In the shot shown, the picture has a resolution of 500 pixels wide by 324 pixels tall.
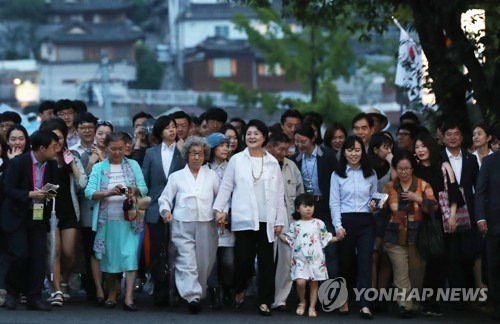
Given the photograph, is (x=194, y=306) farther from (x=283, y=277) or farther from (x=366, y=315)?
(x=366, y=315)

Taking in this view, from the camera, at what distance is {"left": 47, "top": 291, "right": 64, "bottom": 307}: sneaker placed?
11742mm

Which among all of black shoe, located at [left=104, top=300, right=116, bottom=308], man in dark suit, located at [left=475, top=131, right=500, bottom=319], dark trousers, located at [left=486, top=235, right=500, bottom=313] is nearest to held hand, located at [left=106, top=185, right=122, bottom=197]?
black shoe, located at [left=104, top=300, right=116, bottom=308]

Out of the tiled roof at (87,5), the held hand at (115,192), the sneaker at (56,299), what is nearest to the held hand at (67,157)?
the held hand at (115,192)

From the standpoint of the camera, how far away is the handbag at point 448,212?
11734 mm

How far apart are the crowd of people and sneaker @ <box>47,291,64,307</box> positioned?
0.01m

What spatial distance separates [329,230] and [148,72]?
73.5 meters

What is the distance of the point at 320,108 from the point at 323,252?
100ft

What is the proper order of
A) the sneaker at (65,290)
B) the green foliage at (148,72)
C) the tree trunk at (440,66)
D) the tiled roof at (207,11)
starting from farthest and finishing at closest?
the tiled roof at (207,11) < the green foliage at (148,72) < the tree trunk at (440,66) < the sneaker at (65,290)

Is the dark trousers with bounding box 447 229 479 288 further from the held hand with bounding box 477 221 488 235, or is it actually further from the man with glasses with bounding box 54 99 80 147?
the man with glasses with bounding box 54 99 80 147

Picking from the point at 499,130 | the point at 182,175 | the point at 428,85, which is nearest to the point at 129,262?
the point at 182,175

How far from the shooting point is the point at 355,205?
461 inches

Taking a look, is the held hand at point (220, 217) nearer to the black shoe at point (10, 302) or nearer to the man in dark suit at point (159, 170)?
the man in dark suit at point (159, 170)

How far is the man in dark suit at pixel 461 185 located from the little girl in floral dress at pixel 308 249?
138 cm

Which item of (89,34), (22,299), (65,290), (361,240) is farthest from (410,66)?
(89,34)
